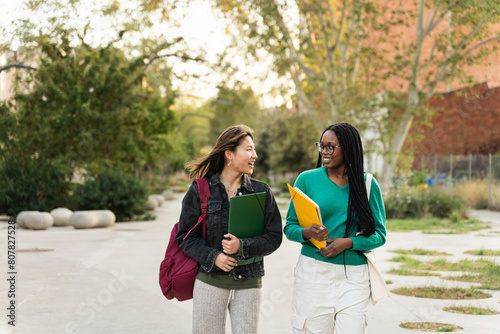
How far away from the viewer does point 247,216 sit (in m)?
3.94

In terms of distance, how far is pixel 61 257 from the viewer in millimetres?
12227

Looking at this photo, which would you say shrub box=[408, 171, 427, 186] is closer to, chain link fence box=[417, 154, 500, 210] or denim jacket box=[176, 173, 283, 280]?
chain link fence box=[417, 154, 500, 210]

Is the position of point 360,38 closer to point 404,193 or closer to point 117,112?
point 404,193

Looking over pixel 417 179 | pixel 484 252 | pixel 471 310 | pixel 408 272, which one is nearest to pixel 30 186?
pixel 484 252

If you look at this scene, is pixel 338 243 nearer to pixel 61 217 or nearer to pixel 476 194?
pixel 61 217

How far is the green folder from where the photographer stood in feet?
12.7

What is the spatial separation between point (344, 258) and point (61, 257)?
9.21m

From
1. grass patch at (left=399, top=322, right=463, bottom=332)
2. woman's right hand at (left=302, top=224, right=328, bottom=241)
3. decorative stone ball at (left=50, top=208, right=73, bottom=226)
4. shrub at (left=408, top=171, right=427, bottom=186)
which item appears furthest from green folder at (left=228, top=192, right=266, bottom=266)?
shrub at (left=408, top=171, right=427, bottom=186)

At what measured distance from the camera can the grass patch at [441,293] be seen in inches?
326

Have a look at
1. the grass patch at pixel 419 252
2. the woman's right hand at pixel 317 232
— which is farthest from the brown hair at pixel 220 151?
the grass patch at pixel 419 252

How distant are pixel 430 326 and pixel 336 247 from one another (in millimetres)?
3299

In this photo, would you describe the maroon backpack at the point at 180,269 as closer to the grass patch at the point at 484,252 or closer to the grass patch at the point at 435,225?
the grass patch at the point at 484,252

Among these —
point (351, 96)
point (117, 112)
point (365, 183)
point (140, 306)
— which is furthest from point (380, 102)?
point (365, 183)

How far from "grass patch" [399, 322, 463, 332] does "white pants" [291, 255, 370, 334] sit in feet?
9.50
